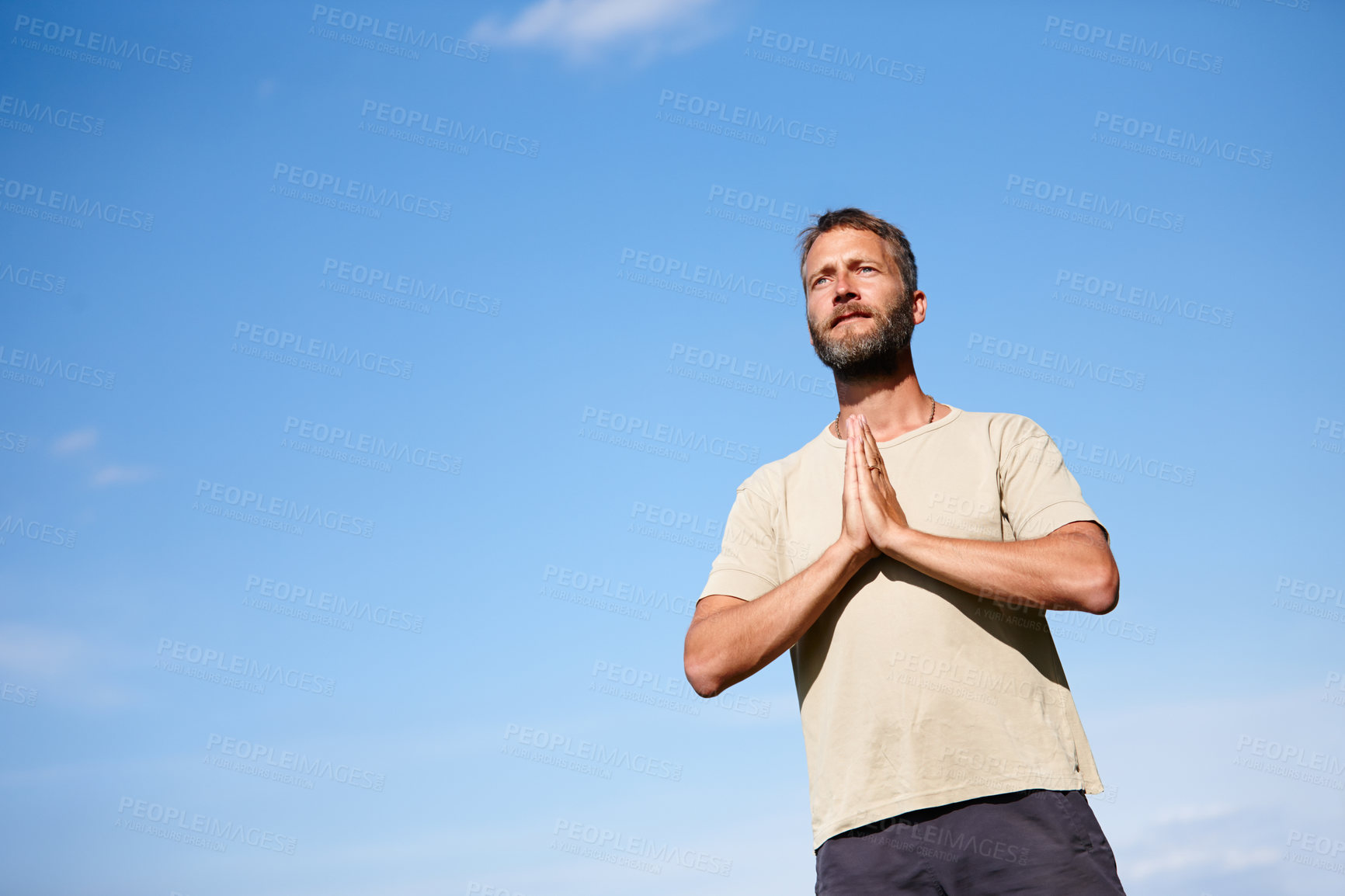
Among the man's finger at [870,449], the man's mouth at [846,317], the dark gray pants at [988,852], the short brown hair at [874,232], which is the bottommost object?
the dark gray pants at [988,852]

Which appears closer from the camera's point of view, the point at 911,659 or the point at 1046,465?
the point at 911,659

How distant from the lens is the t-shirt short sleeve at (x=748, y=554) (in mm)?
3928

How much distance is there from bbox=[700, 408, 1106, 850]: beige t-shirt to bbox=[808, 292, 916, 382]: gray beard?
0.32 meters

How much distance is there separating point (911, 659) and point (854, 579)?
0.36m

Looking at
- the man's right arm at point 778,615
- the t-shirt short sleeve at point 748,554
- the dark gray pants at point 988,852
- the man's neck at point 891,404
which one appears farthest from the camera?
the man's neck at point 891,404

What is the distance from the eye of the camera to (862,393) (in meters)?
4.16

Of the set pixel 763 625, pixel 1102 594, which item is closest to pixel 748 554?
pixel 763 625

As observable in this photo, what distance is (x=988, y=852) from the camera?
3.22 metres

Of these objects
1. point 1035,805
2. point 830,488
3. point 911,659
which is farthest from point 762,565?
point 1035,805

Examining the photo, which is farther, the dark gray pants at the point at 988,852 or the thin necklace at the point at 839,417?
the thin necklace at the point at 839,417

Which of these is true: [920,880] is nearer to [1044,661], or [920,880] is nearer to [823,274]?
[1044,661]

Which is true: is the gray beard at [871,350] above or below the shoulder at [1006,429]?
above

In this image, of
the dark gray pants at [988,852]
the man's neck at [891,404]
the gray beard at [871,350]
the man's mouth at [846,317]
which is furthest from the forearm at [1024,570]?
the man's mouth at [846,317]

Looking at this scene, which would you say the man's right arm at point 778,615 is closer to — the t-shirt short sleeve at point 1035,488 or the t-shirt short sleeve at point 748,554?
the t-shirt short sleeve at point 748,554
